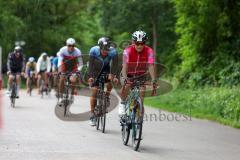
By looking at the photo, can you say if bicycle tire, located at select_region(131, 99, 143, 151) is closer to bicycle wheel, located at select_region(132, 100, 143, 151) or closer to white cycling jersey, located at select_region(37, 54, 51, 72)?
bicycle wheel, located at select_region(132, 100, 143, 151)

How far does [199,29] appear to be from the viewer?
94.8 ft

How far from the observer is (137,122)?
39.1 feet

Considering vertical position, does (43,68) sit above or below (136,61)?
above

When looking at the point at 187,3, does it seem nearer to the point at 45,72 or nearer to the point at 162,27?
the point at 45,72

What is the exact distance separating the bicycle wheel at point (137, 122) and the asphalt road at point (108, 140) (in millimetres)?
192

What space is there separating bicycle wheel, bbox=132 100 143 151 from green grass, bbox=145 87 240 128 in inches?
202

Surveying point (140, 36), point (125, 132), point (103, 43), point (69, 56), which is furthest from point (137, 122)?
point (69, 56)

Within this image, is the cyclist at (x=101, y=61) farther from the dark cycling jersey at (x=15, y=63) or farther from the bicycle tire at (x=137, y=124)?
the dark cycling jersey at (x=15, y=63)

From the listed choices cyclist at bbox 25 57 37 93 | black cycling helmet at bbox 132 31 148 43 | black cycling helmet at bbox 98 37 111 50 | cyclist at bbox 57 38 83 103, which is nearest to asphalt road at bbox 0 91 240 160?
cyclist at bbox 57 38 83 103

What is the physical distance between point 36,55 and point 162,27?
8588 mm

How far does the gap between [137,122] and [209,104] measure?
9.08 m

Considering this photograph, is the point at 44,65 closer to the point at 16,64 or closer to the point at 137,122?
the point at 16,64

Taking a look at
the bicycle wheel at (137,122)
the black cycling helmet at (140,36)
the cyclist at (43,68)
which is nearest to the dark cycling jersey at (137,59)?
the black cycling helmet at (140,36)

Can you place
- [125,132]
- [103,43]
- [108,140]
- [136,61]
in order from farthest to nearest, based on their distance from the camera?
1. [103,43]
2. [108,140]
3. [125,132]
4. [136,61]
